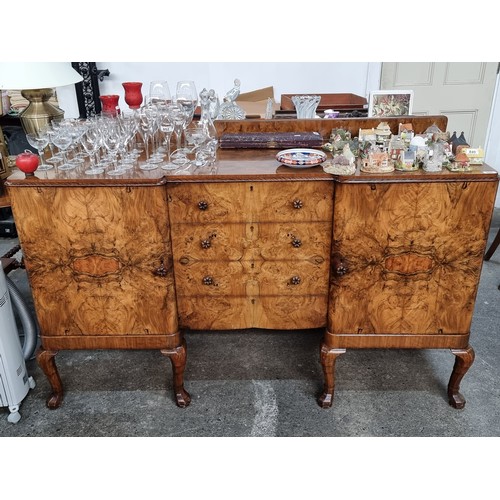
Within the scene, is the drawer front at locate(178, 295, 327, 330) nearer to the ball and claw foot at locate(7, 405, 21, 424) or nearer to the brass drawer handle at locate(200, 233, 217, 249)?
the brass drawer handle at locate(200, 233, 217, 249)

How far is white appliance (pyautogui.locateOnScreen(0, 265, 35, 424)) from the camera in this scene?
2.16 meters

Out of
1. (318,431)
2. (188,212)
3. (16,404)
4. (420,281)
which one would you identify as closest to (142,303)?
(188,212)

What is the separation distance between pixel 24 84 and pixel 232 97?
1.27 metres

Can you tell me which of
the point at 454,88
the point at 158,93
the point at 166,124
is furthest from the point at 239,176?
the point at 454,88

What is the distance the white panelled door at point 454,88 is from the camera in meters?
4.39

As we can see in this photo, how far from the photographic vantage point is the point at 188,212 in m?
1.98

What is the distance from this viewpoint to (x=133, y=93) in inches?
98.5

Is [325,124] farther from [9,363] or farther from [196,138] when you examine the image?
[9,363]

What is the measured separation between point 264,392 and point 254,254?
742mm

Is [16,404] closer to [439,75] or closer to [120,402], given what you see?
[120,402]

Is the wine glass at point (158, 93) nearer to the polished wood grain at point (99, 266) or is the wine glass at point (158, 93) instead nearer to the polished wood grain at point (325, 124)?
the polished wood grain at point (325, 124)

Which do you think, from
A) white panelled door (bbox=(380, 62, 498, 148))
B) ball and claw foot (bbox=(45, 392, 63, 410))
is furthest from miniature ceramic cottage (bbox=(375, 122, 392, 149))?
white panelled door (bbox=(380, 62, 498, 148))

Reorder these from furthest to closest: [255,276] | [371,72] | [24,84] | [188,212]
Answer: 1. [371,72]
2. [24,84]
3. [255,276]
4. [188,212]

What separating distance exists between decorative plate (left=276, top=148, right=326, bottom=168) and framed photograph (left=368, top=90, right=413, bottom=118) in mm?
503
